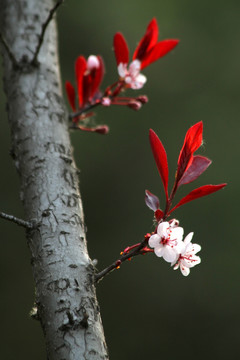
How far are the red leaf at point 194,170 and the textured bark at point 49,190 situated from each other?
24cm

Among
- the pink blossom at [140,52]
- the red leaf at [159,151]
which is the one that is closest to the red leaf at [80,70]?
the pink blossom at [140,52]

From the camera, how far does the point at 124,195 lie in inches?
136

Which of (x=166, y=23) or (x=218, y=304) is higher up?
(x=166, y=23)

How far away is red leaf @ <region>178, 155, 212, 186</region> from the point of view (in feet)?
3.05

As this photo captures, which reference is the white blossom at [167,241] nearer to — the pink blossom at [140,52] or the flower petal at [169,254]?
the flower petal at [169,254]

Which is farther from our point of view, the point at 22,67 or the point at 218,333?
the point at 218,333

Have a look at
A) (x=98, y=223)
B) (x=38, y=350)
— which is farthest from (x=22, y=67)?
(x=38, y=350)

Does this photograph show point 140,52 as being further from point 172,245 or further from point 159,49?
point 172,245

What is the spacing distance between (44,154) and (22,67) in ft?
1.04

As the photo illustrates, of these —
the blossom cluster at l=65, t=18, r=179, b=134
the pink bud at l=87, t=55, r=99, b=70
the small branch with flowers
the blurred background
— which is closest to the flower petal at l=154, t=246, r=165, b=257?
the small branch with flowers

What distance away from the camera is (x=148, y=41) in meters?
1.27

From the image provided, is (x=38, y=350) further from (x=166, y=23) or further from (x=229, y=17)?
(x=229, y=17)

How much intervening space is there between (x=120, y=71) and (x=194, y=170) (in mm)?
470

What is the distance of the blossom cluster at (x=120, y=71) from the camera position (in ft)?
4.17
